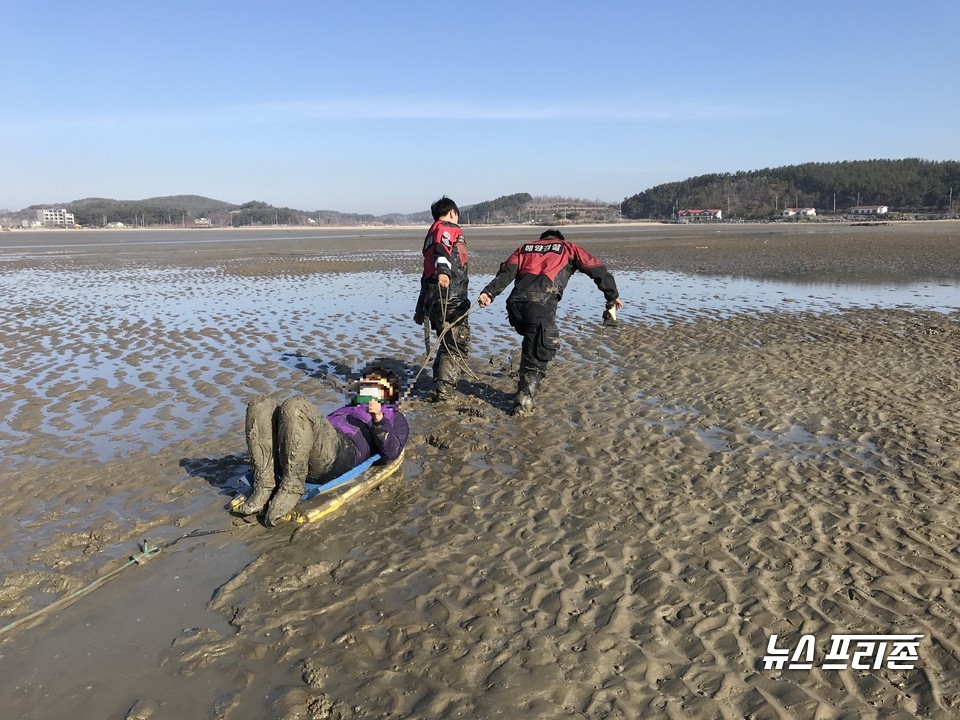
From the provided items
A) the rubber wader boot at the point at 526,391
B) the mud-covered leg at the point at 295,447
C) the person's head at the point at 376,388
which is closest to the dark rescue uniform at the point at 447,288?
the rubber wader boot at the point at 526,391

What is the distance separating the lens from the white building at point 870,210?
13512 cm

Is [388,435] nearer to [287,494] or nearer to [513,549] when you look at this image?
[287,494]

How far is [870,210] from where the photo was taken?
456ft

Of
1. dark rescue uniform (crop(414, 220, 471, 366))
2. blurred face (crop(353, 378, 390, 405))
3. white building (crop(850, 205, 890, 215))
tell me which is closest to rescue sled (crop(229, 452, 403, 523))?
blurred face (crop(353, 378, 390, 405))

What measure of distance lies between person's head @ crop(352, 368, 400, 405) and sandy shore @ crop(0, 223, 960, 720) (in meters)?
0.77

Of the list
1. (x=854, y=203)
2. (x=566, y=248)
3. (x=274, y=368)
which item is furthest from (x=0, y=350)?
(x=854, y=203)

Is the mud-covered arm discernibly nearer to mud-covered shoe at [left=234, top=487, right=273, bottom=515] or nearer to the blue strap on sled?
the blue strap on sled

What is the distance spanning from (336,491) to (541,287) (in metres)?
3.76

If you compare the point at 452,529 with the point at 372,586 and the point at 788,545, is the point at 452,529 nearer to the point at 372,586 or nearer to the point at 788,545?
the point at 372,586

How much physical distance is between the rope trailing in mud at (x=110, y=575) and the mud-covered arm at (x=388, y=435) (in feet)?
4.60

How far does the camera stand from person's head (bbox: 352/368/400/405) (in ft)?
19.1
